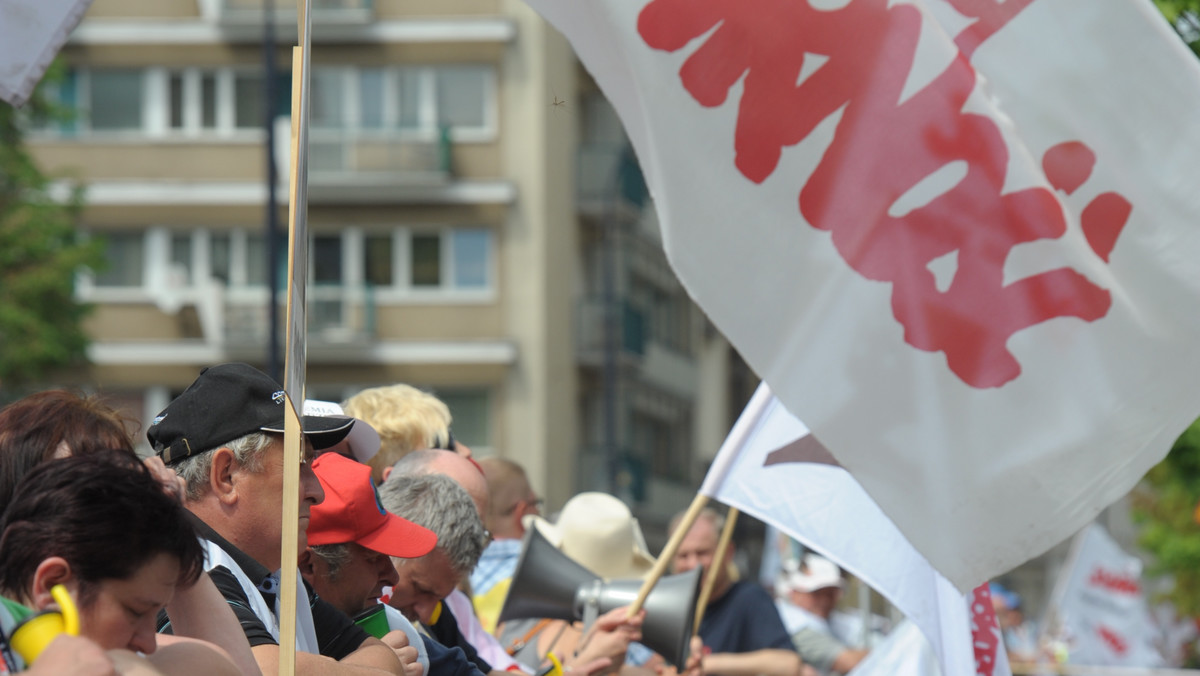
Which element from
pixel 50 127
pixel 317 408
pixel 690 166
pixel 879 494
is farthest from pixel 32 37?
pixel 50 127

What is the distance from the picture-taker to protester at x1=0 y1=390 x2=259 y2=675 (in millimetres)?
2727

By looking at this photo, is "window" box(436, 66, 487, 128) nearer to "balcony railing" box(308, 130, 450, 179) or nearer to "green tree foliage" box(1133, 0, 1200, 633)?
"balcony railing" box(308, 130, 450, 179)

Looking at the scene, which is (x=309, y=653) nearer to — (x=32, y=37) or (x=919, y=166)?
(x=32, y=37)

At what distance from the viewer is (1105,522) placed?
56.9 m

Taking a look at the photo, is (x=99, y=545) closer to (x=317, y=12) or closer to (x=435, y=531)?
(x=435, y=531)

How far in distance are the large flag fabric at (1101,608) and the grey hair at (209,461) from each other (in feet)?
→ 56.3

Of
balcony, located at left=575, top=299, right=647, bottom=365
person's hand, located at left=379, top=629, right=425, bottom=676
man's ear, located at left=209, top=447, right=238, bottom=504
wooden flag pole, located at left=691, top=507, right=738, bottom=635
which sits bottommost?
balcony, located at left=575, top=299, right=647, bottom=365

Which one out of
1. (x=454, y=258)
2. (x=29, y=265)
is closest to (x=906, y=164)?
(x=29, y=265)

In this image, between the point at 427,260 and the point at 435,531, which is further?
the point at 427,260

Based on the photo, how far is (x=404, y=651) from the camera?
141 inches

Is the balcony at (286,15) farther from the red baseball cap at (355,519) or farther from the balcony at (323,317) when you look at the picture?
the red baseball cap at (355,519)

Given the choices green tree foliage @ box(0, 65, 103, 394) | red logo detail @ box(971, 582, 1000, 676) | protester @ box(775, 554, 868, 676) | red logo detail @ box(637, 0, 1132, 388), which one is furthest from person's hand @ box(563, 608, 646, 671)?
green tree foliage @ box(0, 65, 103, 394)

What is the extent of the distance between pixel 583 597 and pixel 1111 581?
604 inches

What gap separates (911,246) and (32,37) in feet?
5.78
